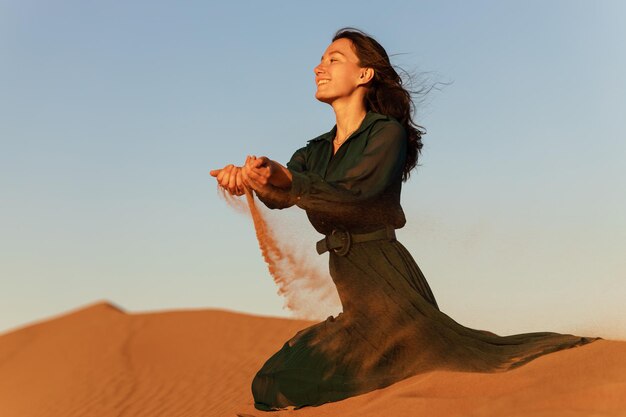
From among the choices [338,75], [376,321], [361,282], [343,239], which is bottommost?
[376,321]

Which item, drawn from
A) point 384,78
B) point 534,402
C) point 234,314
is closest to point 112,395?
point 234,314

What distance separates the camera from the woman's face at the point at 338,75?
533 cm

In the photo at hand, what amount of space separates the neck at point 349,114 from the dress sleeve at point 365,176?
0.25 metres

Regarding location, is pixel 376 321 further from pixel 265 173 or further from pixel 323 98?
pixel 323 98

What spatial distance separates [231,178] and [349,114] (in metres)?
0.91

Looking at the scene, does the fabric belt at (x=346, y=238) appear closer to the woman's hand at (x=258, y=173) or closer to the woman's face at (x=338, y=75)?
the woman's hand at (x=258, y=173)

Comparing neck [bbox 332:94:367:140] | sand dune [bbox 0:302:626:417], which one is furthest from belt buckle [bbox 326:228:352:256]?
sand dune [bbox 0:302:626:417]

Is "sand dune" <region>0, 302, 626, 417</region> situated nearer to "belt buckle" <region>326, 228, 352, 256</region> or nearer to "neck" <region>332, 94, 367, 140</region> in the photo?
"belt buckle" <region>326, 228, 352, 256</region>

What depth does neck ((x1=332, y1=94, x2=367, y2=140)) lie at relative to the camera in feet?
17.6

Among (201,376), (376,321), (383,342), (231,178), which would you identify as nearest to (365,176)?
(231,178)

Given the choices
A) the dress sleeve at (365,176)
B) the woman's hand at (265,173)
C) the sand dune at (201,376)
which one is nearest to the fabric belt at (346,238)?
the dress sleeve at (365,176)

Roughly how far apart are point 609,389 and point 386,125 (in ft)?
6.08

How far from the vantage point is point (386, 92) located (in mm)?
5445

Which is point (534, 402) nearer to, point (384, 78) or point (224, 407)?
point (384, 78)
